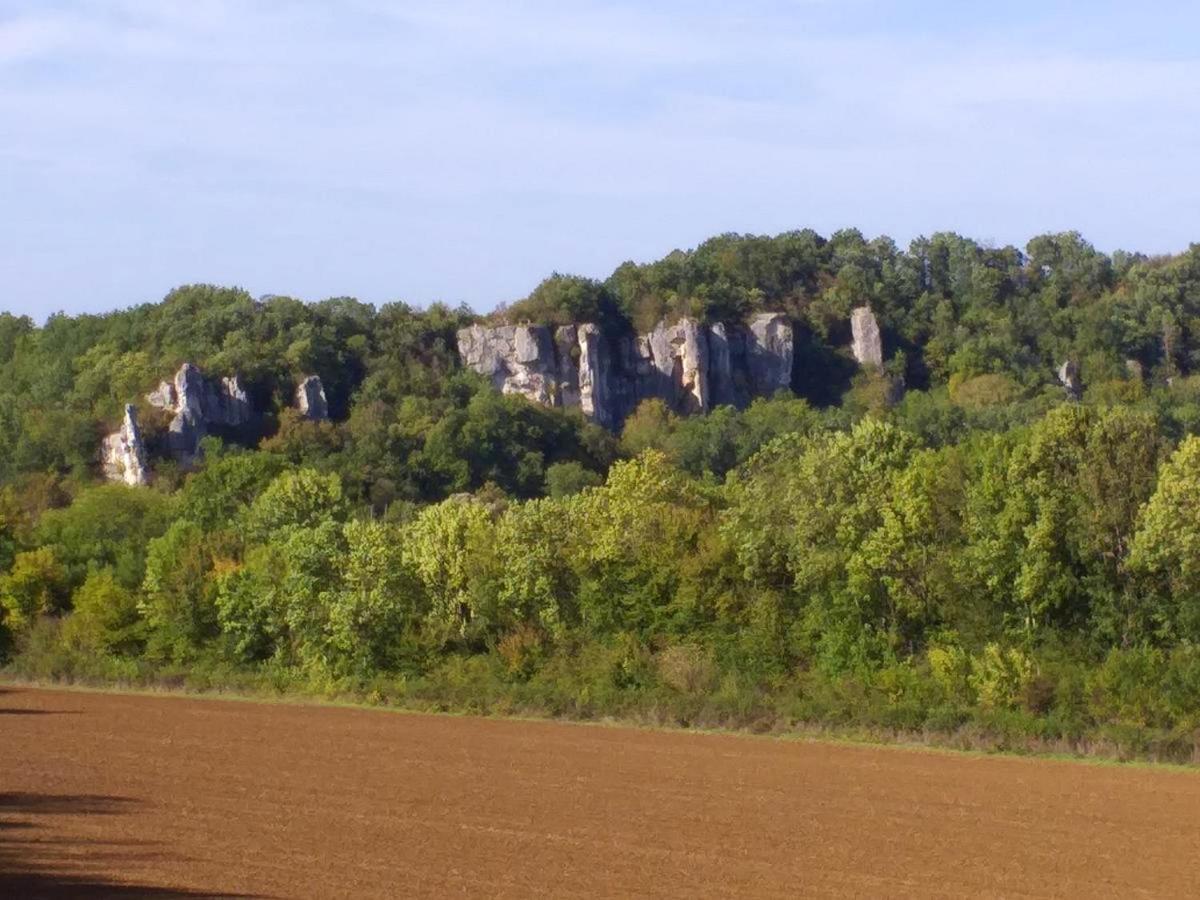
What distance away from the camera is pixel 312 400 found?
415ft

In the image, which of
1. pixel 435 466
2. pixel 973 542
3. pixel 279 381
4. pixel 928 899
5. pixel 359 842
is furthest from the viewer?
pixel 279 381

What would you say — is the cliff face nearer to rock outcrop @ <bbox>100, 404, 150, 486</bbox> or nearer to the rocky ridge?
the rocky ridge

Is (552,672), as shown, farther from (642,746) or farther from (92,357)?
(92,357)

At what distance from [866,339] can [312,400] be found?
45.6 metres

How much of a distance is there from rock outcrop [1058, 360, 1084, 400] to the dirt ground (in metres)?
90.3

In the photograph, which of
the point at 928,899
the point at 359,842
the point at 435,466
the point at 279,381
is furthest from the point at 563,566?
the point at 279,381

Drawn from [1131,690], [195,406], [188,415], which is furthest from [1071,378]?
[1131,690]

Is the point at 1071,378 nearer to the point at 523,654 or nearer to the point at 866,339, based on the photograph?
the point at 866,339

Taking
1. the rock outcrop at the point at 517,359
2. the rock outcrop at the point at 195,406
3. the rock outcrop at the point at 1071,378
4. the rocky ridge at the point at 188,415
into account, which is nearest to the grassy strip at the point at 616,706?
the rocky ridge at the point at 188,415

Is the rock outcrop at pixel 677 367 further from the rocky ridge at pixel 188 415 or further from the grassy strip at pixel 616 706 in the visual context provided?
the grassy strip at pixel 616 706

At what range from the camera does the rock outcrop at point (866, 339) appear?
147 m

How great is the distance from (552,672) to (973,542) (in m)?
13.2

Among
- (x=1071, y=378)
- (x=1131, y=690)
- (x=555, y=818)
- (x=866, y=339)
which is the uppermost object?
(x=866, y=339)

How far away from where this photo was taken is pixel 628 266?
16075cm
